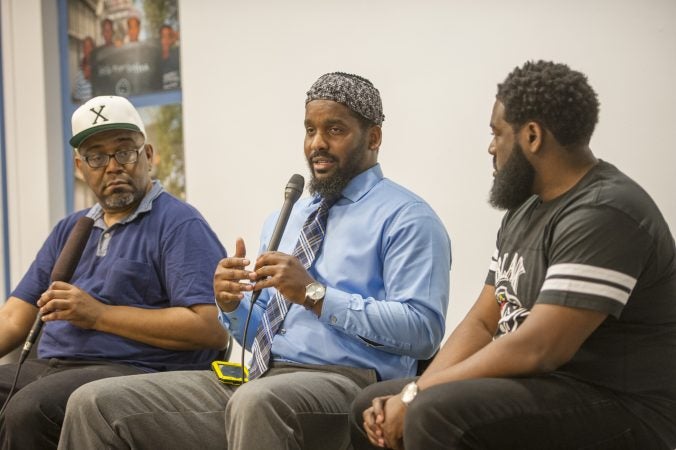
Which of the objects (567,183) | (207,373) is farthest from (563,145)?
(207,373)

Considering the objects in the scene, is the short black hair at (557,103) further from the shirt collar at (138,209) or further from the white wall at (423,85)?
the shirt collar at (138,209)

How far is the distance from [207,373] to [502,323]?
1.03 meters

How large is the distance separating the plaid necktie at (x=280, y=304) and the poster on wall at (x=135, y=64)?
1.93m

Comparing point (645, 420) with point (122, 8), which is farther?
point (122, 8)

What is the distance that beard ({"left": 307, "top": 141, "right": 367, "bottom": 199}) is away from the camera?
2.78 meters

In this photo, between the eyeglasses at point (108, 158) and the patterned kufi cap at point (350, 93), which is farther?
the eyeglasses at point (108, 158)

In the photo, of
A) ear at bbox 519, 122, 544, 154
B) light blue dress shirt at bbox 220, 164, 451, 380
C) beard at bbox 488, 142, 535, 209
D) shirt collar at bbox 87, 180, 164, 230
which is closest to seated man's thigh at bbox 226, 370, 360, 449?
light blue dress shirt at bbox 220, 164, 451, 380

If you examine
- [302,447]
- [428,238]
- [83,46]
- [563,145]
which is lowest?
[302,447]

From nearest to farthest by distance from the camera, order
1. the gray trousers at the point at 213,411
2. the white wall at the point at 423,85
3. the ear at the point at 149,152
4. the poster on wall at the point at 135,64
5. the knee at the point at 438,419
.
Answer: the knee at the point at 438,419 → the gray trousers at the point at 213,411 → the white wall at the point at 423,85 → the ear at the point at 149,152 → the poster on wall at the point at 135,64

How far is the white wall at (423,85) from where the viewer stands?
315cm

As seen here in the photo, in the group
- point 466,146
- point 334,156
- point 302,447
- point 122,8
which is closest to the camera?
point 302,447

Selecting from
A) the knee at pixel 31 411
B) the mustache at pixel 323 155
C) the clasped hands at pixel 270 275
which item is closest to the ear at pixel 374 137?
the mustache at pixel 323 155

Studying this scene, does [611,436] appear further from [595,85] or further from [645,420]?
[595,85]

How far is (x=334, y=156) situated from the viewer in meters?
2.79
